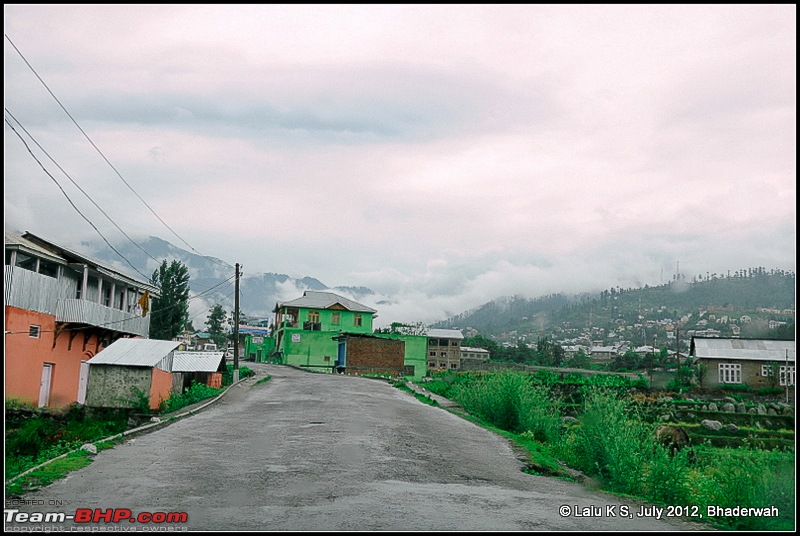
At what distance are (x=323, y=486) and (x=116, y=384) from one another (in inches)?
743

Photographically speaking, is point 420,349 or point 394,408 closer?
point 394,408

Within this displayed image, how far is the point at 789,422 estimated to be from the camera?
3847cm

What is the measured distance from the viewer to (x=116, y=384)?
26062mm

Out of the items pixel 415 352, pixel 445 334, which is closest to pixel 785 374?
pixel 415 352

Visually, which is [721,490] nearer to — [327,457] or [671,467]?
[671,467]

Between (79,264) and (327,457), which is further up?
(79,264)

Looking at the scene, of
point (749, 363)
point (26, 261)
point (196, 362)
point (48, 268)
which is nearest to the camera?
point (26, 261)

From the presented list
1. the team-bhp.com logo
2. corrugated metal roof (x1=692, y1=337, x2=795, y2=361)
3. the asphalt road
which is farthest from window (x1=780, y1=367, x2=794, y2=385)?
the team-bhp.com logo

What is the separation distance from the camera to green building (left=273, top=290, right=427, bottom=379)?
6731cm

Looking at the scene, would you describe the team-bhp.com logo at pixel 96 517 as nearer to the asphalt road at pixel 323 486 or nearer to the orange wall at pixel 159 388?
the asphalt road at pixel 323 486

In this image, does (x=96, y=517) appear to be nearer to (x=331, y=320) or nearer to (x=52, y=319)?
(x=52, y=319)

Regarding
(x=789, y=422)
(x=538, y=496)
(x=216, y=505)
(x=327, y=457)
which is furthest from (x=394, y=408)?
(x=789, y=422)

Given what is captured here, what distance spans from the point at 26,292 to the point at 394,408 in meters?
13.8

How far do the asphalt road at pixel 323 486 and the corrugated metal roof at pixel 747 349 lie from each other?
43356 mm
